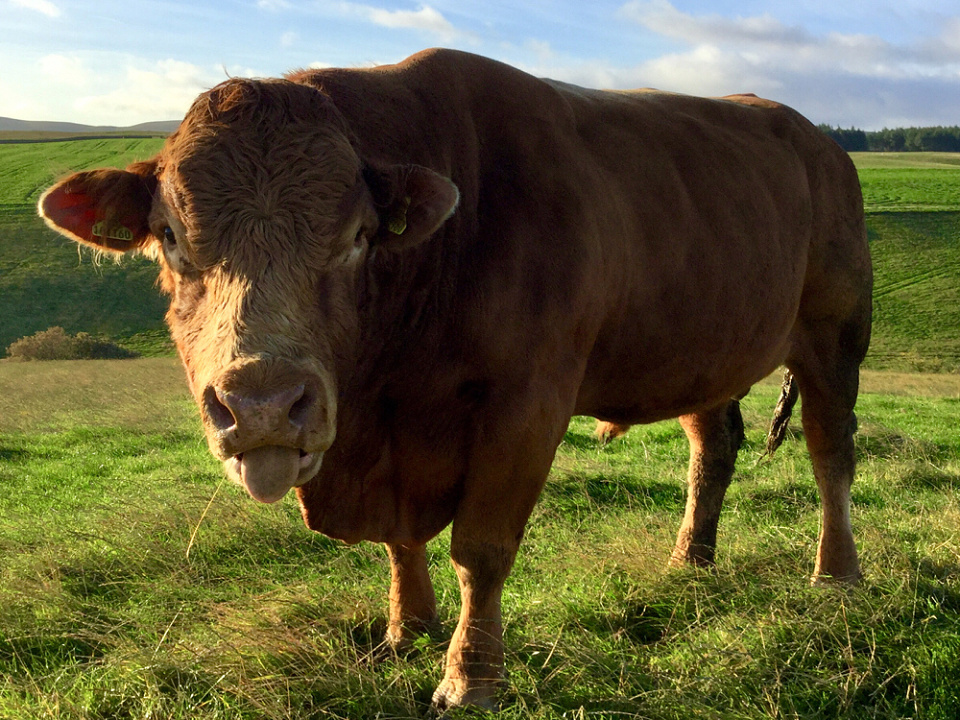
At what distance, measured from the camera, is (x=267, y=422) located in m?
2.66

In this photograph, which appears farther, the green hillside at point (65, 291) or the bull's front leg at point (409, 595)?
the green hillside at point (65, 291)

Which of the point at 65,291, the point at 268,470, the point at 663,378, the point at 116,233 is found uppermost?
the point at 116,233

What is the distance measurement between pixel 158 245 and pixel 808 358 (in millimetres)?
3946

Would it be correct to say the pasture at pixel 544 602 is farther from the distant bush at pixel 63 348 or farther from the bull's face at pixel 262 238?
the distant bush at pixel 63 348

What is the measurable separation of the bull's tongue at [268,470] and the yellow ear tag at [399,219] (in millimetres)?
950

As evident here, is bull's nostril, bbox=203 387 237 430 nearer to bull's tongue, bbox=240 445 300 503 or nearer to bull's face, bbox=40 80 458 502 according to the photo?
bull's face, bbox=40 80 458 502

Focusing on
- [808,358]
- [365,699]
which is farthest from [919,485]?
[365,699]

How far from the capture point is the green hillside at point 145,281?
30391 millimetres

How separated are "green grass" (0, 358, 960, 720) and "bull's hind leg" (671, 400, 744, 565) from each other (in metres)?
0.17

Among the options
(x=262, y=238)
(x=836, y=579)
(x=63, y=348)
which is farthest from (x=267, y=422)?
(x=63, y=348)

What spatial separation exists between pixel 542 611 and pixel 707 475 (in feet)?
5.83

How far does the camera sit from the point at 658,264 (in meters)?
4.39

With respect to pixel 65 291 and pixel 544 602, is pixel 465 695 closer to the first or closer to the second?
pixel 544 602

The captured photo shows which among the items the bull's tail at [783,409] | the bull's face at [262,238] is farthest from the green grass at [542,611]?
the bull's face at [262,238]
